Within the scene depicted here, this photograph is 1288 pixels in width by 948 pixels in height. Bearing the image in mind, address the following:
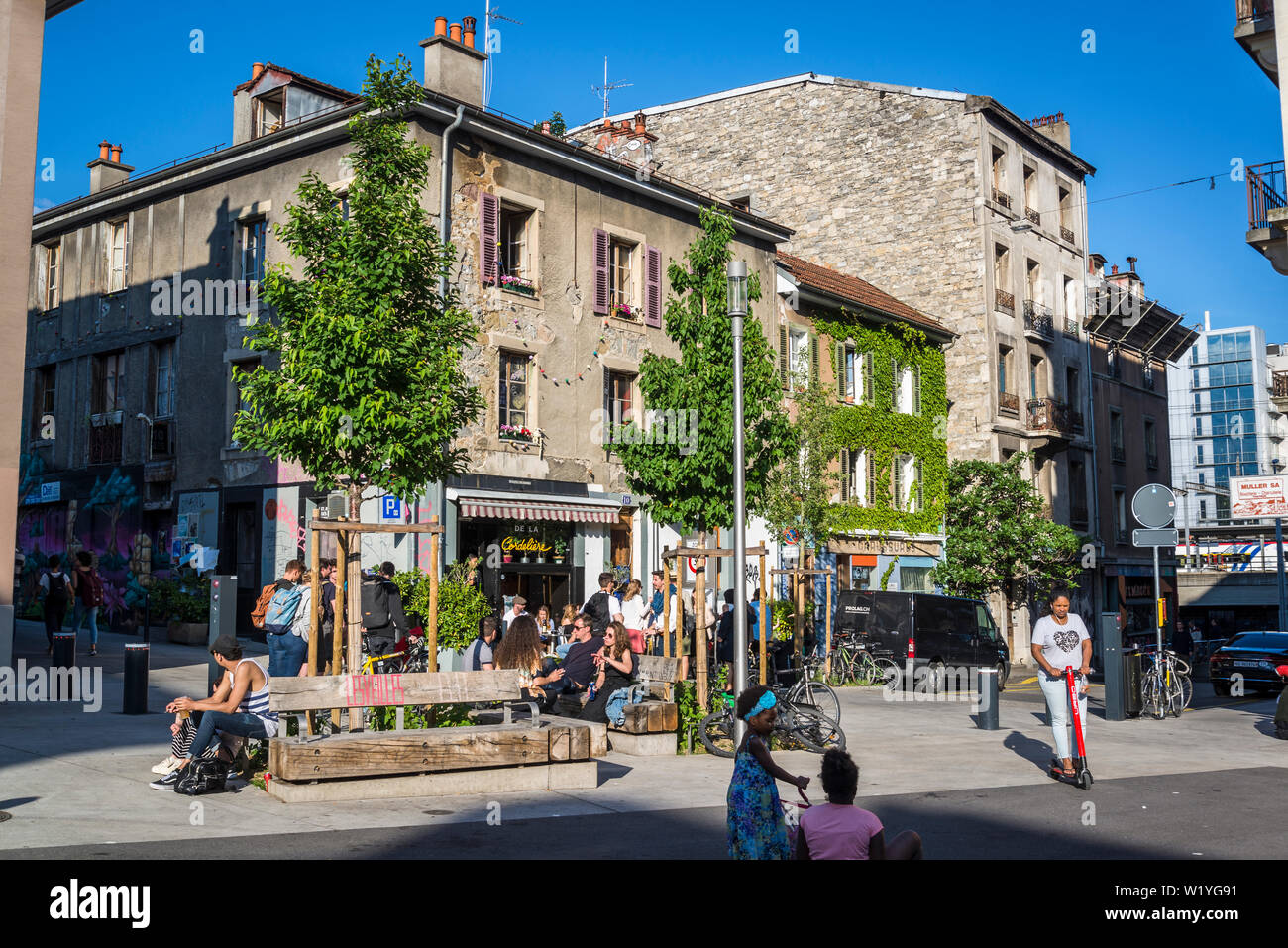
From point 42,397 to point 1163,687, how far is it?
82.7 ft

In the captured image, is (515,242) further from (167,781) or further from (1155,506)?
(167,781)

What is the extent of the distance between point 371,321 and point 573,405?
1263 cm

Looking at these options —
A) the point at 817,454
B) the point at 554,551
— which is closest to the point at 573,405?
the point at 554,551

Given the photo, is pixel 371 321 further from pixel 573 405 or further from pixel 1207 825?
pixel 573 405

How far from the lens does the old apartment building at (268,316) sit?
2225 cm

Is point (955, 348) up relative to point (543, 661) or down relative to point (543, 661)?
up

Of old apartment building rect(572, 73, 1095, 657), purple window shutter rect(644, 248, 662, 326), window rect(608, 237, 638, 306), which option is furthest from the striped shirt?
old apartment building rect(572, 73, 1095, 657)

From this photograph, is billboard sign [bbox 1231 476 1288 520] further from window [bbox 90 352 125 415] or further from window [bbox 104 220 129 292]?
window [bbox 104 220 129 292]

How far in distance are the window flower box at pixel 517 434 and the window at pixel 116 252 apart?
10592 mm

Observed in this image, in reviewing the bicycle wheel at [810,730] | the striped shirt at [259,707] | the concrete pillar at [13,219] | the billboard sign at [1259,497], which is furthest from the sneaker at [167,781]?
the billboard sign at [1259,497]

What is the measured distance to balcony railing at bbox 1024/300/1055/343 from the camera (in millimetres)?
38344

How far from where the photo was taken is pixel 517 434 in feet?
74.4

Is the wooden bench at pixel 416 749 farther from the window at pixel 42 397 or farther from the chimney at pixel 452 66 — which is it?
the window at pixel 42 397
